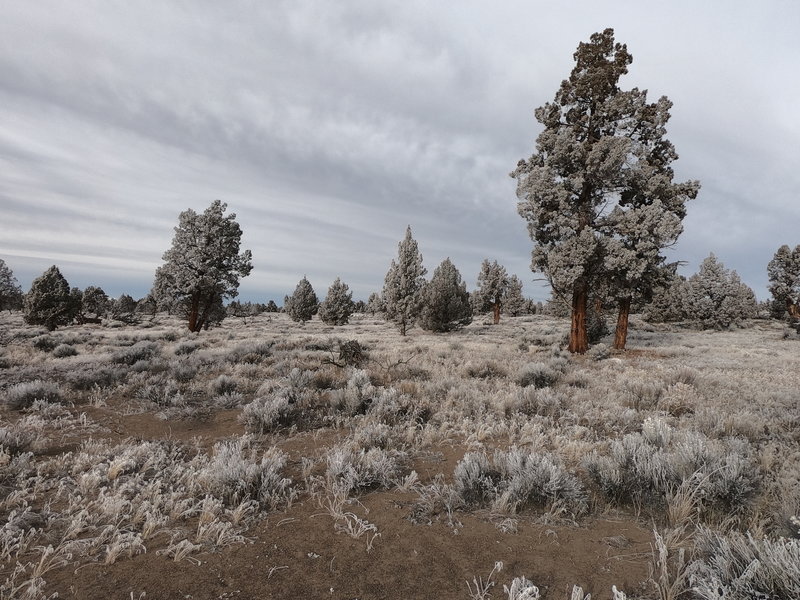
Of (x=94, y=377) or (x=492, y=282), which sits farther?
(x=492, y=282)

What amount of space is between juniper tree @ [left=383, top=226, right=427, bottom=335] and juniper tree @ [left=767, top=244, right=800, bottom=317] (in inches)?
1935

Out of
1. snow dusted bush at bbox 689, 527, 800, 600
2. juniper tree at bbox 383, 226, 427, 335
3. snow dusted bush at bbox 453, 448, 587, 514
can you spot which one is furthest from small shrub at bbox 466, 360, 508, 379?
juniper tree at bbox 383, 226, 427, 335

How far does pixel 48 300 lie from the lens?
110 ft

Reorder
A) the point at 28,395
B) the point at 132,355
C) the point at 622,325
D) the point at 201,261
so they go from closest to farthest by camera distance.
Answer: the point at 28,395 → the point at 132,355 → the point at 622,325 → the point at 201,261

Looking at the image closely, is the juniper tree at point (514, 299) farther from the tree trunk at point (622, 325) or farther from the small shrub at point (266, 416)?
the small shrub at point (266, 416)

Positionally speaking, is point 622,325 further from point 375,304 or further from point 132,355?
point 375,304

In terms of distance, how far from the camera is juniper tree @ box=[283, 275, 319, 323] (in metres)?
55.4

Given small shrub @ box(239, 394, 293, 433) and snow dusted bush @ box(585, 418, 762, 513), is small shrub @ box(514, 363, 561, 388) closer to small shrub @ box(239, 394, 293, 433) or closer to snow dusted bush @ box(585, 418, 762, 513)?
snow dusted bush @ box(585, 418, 762, 513)

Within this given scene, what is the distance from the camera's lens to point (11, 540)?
323 centimetres

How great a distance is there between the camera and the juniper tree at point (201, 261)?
25.9 metres

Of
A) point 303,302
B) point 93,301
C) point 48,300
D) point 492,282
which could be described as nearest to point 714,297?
point 492,282

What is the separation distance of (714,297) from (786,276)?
13068mm

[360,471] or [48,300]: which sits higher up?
[48,300]

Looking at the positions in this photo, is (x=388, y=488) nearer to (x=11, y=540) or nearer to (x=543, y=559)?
(x=543, y=559)
